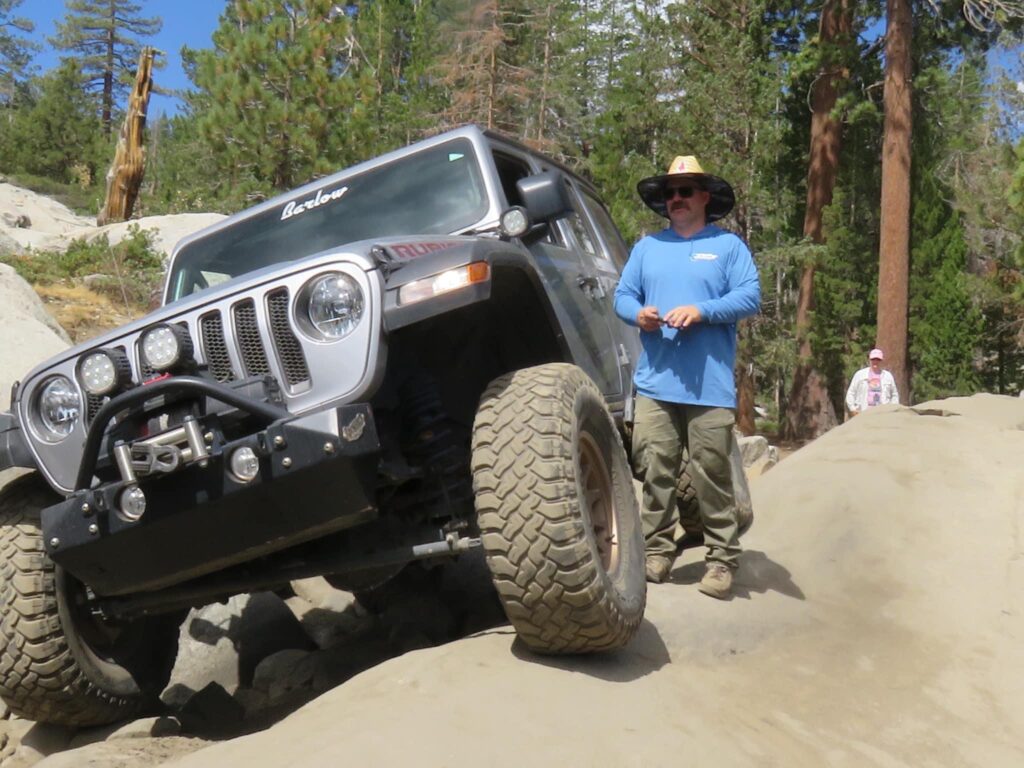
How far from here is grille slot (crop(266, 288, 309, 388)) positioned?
350cm

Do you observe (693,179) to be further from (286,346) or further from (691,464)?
(286,346)

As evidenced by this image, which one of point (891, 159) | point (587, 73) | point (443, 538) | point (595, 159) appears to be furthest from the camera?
point (587, 73)

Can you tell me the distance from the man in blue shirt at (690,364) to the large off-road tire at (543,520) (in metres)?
1.05

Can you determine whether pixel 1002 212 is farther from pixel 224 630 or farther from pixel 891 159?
pixel 224 630

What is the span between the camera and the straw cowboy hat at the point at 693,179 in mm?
4965

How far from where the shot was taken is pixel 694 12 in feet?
68.7

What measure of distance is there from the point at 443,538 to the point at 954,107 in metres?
19.3

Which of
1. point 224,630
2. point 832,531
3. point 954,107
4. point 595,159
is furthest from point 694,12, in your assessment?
point 224,630

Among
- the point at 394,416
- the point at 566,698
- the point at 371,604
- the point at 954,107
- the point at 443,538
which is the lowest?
the point at 371,604

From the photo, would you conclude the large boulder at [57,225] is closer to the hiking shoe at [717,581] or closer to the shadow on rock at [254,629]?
the shadow on rock at [254,629]

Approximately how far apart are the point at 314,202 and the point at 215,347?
181cm

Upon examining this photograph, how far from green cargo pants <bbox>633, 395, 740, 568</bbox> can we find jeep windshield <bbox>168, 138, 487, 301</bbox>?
4.07 feet

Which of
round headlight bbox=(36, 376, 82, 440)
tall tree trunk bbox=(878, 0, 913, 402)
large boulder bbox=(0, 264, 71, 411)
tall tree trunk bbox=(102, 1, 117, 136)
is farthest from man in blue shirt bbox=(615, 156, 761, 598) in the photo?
tall tree trunk bbox=(102, 1, 117, 136)

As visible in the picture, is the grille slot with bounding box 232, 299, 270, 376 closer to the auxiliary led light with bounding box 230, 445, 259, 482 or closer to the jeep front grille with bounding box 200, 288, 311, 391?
the jeep front grille with bounding box 200, 288, 311, 391
